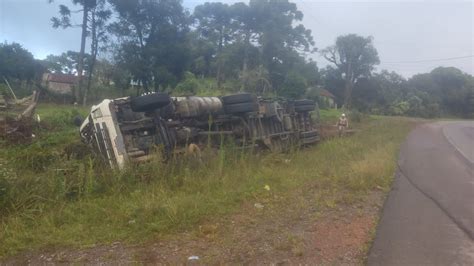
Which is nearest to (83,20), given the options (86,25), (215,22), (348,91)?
(86,25)

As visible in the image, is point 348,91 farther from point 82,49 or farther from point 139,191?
point 139,191

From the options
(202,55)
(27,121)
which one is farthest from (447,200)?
(202,55)

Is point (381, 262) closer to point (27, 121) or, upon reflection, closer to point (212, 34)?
point (27, 121)

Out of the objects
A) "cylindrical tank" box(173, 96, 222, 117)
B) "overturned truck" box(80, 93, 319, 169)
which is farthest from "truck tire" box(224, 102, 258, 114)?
"cylindrical tank" box(173, 96, 222, 117)

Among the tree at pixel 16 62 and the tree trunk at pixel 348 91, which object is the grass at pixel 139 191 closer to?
the tree at pixel 16 62

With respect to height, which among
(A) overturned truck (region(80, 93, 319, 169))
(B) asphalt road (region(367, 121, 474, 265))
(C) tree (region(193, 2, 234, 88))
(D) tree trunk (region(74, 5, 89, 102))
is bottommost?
(B) asphalt road (region(367, 121, 474, 265))

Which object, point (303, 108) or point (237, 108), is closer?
point (237, 108)

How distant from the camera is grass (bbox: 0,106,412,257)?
519 cm

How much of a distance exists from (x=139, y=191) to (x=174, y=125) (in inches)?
113

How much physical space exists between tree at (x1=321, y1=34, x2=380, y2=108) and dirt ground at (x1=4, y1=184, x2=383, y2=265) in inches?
2278

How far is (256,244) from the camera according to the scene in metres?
4.81

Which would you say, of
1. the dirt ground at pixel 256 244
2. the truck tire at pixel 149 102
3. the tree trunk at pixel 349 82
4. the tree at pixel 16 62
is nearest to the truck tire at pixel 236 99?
the truck tire at pixel 149 102

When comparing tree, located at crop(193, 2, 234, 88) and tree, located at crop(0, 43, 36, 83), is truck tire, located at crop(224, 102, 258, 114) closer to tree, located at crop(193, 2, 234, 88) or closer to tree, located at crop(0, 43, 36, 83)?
tree, located at crop(193, 2, 234, 88)

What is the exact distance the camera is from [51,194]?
6.26 m
